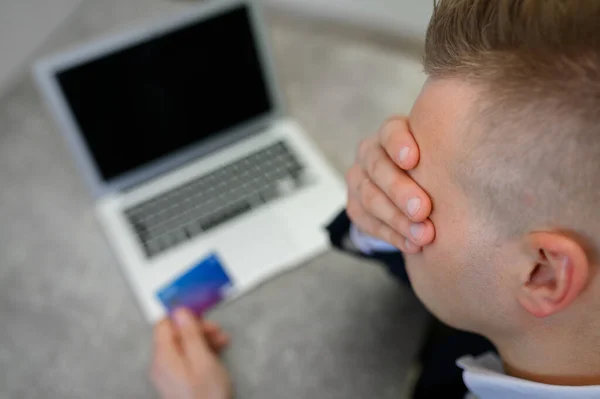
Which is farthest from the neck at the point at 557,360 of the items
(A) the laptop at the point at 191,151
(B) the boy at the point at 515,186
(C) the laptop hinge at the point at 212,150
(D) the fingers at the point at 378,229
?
(C) the laptop hinge at the point at 212,150

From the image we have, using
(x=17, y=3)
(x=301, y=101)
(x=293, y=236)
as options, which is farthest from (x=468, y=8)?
(x=17, y=3)

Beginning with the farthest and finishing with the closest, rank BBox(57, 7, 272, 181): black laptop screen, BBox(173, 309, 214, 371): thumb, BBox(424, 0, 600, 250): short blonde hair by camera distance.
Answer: BBox(57, 7, 272, 181): black laptop screen
BBox(173, 309, 214, 371): thumb
BBox(424, 0, 600, 250): short blonde hair

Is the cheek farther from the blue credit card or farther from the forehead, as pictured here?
the blue credit card

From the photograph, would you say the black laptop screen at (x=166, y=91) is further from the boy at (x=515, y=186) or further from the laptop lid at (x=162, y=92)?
the boy at (x=515, y=186)

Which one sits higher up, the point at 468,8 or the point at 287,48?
the point at 468,8

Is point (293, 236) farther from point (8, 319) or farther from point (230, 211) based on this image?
point (8, 319)

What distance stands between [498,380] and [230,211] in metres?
0.42

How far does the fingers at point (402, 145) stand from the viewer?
0.44 m

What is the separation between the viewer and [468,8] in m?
0.39

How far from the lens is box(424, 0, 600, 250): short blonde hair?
328 millimetres

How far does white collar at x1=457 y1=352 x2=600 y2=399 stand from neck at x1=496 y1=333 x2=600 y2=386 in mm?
18

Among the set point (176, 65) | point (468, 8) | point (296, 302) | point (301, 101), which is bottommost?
point (296, 302)

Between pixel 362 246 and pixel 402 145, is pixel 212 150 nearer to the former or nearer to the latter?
pixel 362 246

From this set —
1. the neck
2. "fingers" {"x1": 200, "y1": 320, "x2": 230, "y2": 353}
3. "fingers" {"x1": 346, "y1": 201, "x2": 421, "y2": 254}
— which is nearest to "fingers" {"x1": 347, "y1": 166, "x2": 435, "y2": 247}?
"fingers" {"x1": 346, "y1": 201, "x2": 421, "y2": 254}
